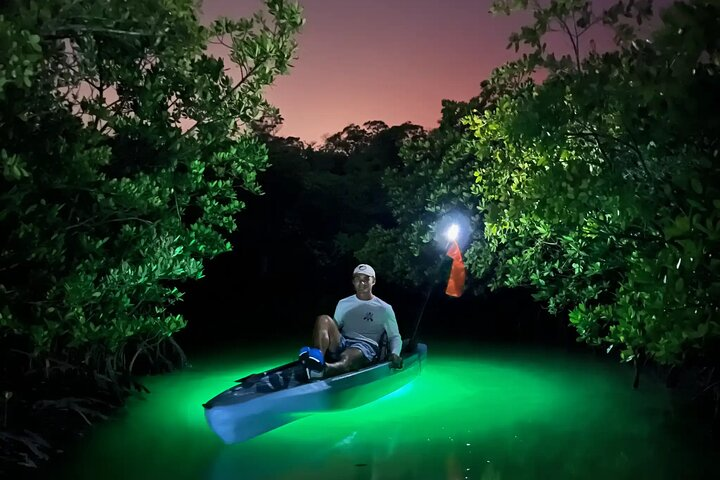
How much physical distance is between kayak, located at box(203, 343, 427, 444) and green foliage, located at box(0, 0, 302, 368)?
1631mm

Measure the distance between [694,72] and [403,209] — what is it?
14.0 metres

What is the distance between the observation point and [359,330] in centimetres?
903

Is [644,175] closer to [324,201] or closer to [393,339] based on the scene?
[393,339]

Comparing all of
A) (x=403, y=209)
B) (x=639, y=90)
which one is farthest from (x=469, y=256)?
(x=639, y=90)

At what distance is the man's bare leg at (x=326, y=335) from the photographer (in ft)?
27.6

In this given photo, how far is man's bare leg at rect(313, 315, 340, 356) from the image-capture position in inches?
332

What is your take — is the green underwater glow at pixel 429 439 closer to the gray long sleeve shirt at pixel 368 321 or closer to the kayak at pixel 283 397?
the kayak at pixel 283 397

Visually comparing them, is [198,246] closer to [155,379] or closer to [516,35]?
[155,379]

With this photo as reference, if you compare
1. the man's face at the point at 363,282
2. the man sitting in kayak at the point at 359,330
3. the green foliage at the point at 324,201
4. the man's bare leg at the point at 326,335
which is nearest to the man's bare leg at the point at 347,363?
the man sitting in kayak at the point at 359,330

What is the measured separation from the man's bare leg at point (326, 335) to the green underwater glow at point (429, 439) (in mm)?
883

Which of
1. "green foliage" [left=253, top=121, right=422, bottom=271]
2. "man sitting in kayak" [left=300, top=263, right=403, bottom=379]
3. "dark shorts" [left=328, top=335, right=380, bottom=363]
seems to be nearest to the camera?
"man sitting in kayak" [left=300, top=263, right=403, bottom=379]

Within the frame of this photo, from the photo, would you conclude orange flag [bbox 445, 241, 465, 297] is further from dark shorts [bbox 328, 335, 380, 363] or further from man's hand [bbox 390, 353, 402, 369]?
man's hand [bbox 390, 353, 402, 369]

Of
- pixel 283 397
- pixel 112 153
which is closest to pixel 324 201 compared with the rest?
pixel 112 153

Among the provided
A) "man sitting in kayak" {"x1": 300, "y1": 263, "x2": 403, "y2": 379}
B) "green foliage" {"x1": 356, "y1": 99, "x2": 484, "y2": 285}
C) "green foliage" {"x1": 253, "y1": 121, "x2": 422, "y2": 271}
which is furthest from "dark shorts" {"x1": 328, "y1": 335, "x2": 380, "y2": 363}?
"green foliage" {"x1": 253, "y1": 121, "x2": 422, "y2": 271}
